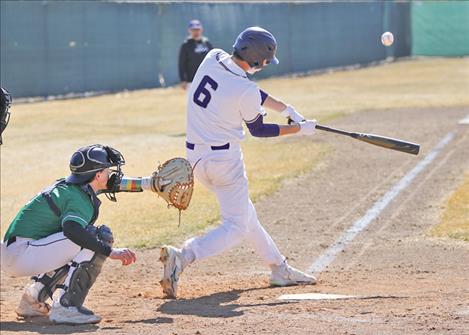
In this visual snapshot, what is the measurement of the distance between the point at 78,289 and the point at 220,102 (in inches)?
69.3

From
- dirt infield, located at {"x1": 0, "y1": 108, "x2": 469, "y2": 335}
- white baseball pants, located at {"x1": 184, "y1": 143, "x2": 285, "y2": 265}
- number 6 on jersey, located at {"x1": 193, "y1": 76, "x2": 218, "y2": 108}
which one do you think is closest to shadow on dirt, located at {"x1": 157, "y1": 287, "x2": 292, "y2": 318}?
dirt infield, located at {"x1": 0, "y1": 108, "x2": 469, "y2": 335}

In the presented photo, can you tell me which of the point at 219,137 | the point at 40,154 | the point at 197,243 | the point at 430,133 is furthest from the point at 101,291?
the point at 430,133

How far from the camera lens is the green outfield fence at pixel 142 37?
26859mm

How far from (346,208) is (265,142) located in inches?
233

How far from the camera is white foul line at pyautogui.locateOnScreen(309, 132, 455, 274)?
958 centimetres

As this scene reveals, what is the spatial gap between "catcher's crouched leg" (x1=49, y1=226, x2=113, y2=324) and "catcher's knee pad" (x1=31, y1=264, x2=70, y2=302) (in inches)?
9.7

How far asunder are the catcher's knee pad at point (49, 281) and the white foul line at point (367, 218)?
2.56 meters

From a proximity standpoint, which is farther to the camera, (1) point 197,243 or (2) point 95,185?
(1) point 197,243

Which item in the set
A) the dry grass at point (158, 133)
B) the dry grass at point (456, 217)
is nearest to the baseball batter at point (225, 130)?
the dry grass at point (158, 133)

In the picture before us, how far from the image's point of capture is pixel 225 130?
7.93 metres

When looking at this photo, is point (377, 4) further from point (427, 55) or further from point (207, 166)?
point (207, 166)

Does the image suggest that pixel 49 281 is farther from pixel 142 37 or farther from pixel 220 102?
pixel 142 37

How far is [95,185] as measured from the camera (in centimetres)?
733

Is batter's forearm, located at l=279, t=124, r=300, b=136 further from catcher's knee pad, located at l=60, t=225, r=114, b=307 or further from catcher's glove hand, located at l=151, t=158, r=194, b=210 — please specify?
catcher's knee pad, located at l=60, t=225, r=114, b=307
